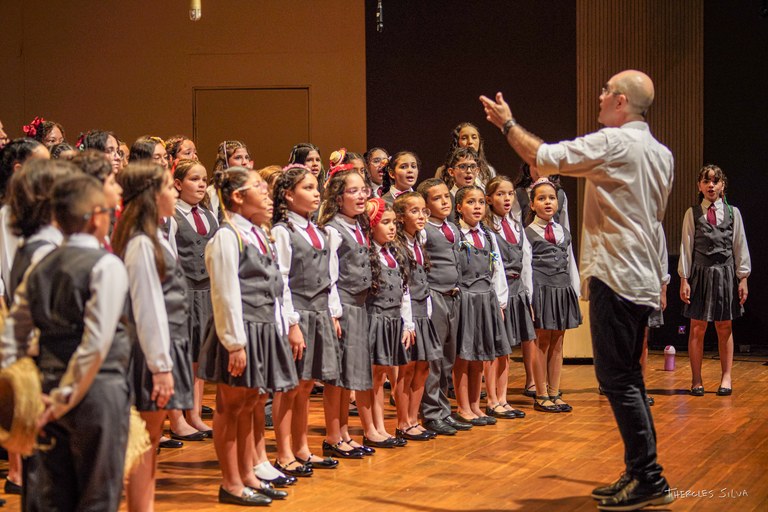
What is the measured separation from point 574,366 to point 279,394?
4.05 meters

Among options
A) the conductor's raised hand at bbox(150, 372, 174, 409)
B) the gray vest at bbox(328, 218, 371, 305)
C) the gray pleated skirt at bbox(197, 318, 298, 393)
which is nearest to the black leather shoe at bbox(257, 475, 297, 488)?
the gray pleated skirt at bbox(197, 318, 298, 393)

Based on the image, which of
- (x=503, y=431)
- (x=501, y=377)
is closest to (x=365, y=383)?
(x=503, y=431)

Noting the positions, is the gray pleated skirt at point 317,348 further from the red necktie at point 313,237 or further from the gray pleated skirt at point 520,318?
the gray pleated skirt at point 520,318

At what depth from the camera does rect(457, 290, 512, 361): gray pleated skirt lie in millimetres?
5449

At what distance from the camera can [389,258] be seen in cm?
491

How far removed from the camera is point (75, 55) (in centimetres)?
909

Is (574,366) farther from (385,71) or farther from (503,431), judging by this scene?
(385,71)

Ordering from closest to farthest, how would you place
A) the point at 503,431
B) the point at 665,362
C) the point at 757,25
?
the point at 503,431 → the point at 665,362 → the point at 757,25

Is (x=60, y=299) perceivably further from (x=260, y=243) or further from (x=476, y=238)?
(x=476, y=238)

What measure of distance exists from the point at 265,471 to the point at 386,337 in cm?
102

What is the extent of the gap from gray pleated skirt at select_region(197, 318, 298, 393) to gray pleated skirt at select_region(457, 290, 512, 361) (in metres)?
1.65

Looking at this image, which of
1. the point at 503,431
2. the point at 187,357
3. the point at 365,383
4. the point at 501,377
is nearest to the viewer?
the point at 187,357

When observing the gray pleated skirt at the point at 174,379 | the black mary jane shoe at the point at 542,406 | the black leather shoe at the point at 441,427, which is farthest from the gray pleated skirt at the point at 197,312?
the black mary jane shoe at the point at 542,406

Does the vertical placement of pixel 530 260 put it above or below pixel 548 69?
below
